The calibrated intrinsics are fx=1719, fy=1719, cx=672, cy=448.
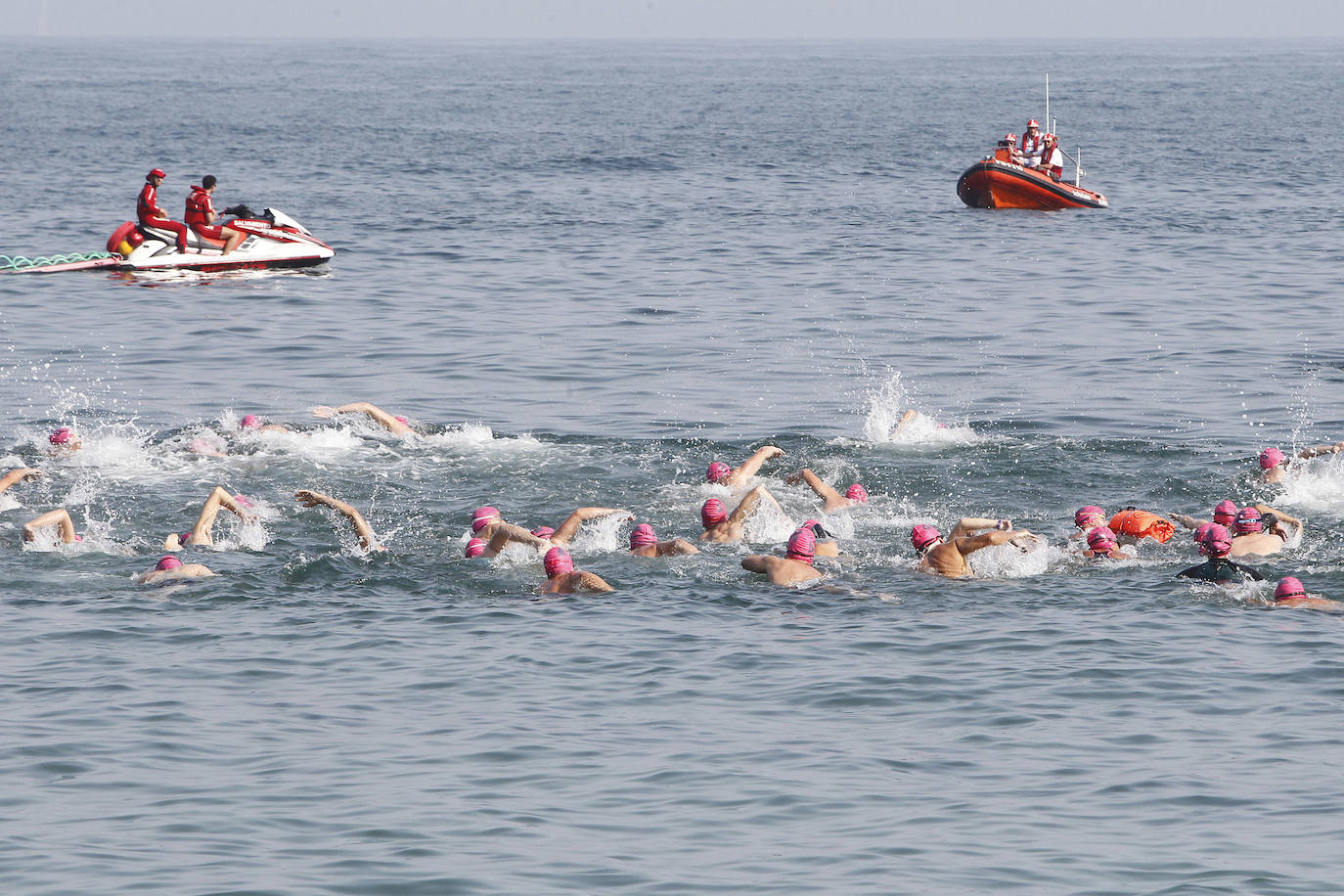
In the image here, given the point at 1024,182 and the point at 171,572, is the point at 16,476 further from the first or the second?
the point at 1024,182

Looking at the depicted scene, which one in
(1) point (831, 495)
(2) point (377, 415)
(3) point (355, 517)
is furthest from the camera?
(2) point (377, 415)

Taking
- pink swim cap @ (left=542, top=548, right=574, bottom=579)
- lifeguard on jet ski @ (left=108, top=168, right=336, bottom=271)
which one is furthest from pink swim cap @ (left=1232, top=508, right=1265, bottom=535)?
lifeguard on jet ski @ (left=108, top=168, right=336, bottom=271)

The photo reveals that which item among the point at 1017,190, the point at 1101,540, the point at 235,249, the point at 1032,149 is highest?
the point at 1032,149

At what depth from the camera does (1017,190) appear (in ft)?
152

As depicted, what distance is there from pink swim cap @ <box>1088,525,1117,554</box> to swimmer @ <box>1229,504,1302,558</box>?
114 cm

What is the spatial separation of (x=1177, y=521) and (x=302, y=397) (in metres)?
13.2

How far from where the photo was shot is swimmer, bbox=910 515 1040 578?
54.2ft

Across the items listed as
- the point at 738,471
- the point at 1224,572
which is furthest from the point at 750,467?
the point at 1224,572

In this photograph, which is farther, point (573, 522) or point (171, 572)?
point (573, 522)

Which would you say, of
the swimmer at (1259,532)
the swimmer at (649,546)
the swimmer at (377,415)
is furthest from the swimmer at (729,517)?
the swimmer at (377,415)

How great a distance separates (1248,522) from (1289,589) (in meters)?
1.39

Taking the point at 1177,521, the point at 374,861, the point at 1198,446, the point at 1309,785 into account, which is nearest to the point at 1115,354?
the point at 1198,446

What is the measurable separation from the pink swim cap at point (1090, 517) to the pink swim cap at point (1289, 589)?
2176 mm

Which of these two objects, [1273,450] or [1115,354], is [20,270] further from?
[1273,450]
